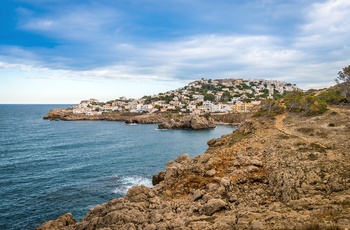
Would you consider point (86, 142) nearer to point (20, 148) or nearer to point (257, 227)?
point (20, 148)

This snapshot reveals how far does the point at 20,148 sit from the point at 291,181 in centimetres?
6404

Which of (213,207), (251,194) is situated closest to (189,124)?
(251,194)

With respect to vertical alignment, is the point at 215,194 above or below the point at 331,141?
below

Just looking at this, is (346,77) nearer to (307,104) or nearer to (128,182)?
(307,104)

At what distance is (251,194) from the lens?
17.7m

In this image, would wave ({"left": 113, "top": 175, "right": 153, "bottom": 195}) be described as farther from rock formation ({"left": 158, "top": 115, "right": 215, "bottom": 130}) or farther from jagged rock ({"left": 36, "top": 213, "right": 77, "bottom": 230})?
rock formation ({"left": 158, "top": 115, "right": 215, "bottom": 130})

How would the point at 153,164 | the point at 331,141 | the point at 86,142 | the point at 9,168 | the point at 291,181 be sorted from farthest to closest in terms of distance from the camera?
1. the point at 86,142
2. the point at 153,164
3. the point at 9,168
4. the point at 331,141
5. the point at 291,181

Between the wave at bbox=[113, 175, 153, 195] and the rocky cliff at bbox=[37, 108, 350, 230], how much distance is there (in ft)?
40.2

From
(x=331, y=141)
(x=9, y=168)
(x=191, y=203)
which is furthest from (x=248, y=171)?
(x=9, y=168)

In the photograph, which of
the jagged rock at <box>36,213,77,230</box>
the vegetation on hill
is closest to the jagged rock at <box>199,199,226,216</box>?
the jagged rock at <box>36,213,77,230</box>

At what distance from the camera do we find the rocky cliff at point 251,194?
1300 centimetres

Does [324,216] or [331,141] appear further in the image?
[331,141]

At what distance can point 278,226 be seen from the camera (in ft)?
37.9

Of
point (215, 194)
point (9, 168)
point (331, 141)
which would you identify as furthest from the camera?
point (9, 168)
